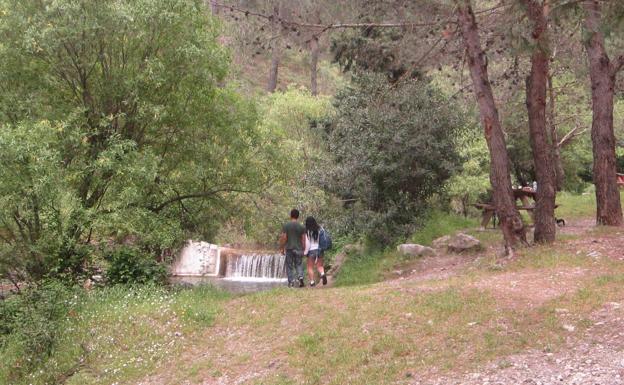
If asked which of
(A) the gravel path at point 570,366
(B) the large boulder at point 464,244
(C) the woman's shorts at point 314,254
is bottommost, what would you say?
(A) the gravel path at point 570,366

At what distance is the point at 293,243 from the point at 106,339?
4518mm

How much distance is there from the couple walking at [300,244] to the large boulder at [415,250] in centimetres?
220

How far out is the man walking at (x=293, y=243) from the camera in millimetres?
12328

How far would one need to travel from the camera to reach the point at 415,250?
45.4ft

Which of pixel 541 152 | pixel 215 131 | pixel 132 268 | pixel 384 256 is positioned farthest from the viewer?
pixel 384 256

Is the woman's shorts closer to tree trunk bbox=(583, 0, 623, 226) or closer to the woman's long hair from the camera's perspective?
the woman's long hair

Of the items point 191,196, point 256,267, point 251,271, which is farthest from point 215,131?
point 251,271

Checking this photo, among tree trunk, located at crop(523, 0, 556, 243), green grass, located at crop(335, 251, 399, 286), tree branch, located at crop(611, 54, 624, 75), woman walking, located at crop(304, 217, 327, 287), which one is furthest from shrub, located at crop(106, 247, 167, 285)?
tree branch, located at crop(611, 54, 624, 75)

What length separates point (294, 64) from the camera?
63.6 metres

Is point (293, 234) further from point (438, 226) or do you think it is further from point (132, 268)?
point (438, 226)

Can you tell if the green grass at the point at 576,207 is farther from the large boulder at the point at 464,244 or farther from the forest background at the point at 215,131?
the forest background at the point at 215,131

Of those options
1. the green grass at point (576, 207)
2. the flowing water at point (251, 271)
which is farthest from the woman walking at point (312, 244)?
the flowing water at point (251, 271)

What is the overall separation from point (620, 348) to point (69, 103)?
1058 centimetres

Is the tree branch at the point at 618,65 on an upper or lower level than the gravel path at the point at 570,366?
upper
